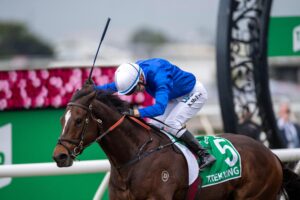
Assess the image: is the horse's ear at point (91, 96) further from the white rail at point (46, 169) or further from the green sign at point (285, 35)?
the green sign at point (285, 35)

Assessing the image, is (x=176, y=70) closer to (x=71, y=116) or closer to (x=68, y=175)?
(x=71, y=116)

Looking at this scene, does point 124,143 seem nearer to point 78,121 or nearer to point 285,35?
point 78,121

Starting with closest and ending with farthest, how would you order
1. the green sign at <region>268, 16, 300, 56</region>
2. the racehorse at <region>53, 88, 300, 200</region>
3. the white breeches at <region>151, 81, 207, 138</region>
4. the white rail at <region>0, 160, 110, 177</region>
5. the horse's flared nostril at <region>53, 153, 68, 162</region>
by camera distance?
the horse's flared nostril at <region>53, 153, 68, 162</region>, the racehorse at <region>53, 88, 300, 200</region>, the white breeches at <region>151, 81, 207, 138</region>, the white rail at <region>0, 160, 110, 177</region>, the green sign at <region>268, 16, 300, 56</region>

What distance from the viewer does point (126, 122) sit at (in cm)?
567

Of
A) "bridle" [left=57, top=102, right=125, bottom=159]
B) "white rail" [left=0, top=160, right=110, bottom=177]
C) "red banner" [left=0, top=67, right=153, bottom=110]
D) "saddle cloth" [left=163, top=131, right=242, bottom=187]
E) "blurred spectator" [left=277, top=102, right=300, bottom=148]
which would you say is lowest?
"blurred spectator" [left=277, top=102, right=300, bottom=148]

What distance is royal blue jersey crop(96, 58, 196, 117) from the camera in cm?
551

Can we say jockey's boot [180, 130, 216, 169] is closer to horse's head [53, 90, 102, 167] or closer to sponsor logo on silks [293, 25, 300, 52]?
horse's head [53, 90, 102, 167]

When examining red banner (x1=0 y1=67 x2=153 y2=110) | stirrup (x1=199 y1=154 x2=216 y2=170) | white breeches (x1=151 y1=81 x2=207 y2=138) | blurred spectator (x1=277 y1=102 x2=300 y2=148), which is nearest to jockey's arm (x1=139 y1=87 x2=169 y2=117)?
white breeches (x1=151 y1=81 x2=207 y2=138)

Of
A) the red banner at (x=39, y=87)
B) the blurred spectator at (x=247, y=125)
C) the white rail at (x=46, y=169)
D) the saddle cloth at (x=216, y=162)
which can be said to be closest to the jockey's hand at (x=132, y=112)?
the saddle cloth at (x=216, y=162)

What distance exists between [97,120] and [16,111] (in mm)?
2152

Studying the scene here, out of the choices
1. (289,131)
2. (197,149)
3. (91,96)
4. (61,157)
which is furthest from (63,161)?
(289,131)

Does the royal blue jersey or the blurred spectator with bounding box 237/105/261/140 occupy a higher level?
the royal blue jersey

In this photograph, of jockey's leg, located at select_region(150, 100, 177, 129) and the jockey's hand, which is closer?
the jockey's hand

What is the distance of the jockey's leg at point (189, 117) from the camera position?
5.90 meters
